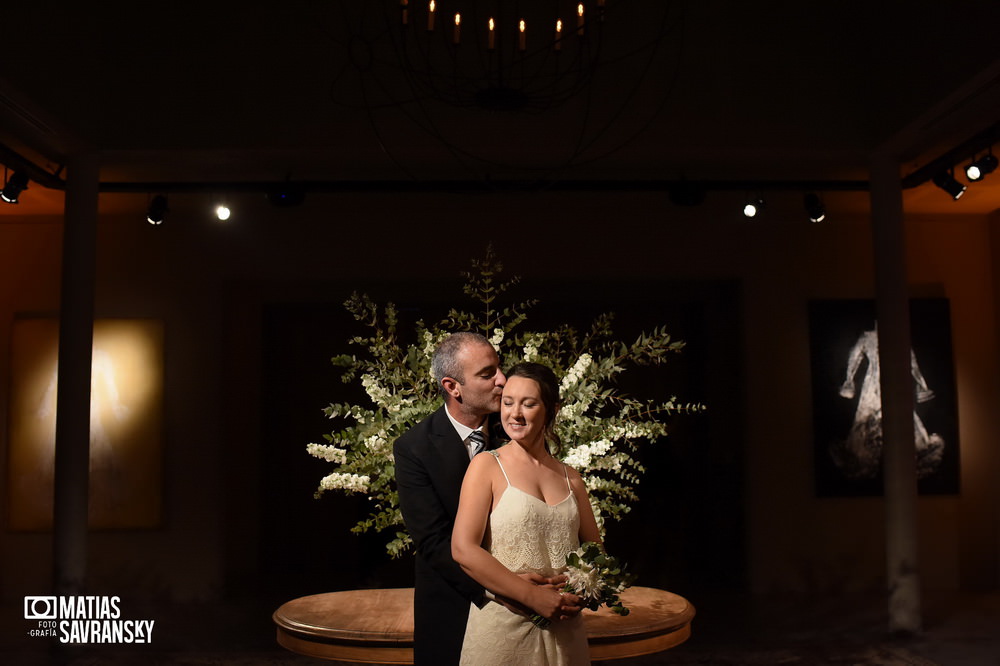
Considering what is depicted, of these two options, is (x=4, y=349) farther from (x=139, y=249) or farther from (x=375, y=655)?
(x=375, y=655)

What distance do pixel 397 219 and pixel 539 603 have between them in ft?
21.0

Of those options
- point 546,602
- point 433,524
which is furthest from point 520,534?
point 433,524

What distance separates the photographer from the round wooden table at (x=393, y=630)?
9.32ft

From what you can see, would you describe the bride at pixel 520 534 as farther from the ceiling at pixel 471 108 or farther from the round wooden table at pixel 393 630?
the ceiling at pixel 471 108

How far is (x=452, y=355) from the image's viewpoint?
2.60 metres

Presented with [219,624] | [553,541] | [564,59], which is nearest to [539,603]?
[553,541]

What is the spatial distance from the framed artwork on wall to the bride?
21.3ft

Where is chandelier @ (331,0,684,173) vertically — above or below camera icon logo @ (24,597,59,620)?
above

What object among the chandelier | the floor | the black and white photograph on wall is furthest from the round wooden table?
the black and white photograph on wall

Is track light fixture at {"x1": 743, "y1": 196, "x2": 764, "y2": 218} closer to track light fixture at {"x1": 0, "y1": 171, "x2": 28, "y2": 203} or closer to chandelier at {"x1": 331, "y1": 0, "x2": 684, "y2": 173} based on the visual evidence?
chandelier at {"x1": 331, "y1": 0, "x2": 684, "y2": 173}

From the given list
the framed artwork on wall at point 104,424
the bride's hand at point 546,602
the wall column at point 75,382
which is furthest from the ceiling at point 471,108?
the bride's hand at point 546,602

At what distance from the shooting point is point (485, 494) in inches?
88.4

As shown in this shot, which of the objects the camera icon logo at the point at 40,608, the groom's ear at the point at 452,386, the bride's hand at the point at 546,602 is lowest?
the camera icon logo at the point at 40,608

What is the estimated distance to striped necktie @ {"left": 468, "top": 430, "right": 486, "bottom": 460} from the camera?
262 centimetres
